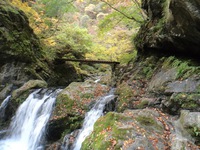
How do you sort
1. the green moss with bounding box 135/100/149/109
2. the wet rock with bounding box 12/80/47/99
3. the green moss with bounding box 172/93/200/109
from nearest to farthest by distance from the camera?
the green moss with bounding box 172/93/200/109 → the green moss with bounding box 135/100/149/109 → the wet rock with bounding box 12/80/47/99

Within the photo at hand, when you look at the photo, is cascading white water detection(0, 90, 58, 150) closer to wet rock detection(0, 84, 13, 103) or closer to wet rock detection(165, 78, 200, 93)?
wet rock detection(0, 84, 13, 103)

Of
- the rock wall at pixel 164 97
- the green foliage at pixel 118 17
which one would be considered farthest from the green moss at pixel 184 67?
the green foliage at pixel 118 17

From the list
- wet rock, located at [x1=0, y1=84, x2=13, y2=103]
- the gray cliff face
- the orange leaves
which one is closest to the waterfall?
wet rock, located at [x1=0, y1=84, x2=13, y2=103]

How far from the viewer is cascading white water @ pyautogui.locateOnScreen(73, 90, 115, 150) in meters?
6.52

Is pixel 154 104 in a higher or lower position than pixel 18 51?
lower

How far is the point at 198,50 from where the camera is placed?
588 centimetres

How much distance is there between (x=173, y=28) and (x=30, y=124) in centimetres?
693

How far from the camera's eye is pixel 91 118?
24.3ft

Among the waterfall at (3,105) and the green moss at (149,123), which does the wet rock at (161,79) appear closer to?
the green moss at (149,123)

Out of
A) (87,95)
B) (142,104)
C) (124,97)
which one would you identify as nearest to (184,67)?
(142,104)

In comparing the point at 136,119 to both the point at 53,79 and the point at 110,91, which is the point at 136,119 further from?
the point at 53,79

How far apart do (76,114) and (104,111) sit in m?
1.15

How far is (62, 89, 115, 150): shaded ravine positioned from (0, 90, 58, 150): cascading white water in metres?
1.72

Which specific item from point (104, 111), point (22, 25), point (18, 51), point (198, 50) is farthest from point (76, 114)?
point (22, 25)
